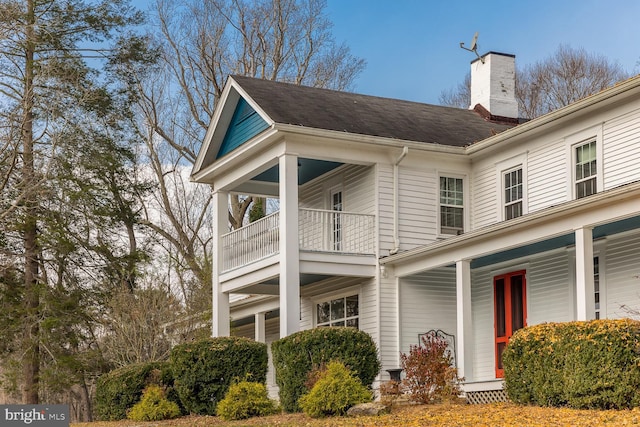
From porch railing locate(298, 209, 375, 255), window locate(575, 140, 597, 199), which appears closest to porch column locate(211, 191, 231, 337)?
porch railing locate(298, 209, 375, 255)

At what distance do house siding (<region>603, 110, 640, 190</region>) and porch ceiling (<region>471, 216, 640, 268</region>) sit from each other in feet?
3.93

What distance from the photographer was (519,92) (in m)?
46.0

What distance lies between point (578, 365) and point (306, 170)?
11.8m

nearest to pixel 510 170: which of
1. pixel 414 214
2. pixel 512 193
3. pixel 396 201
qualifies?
pixel 512 193

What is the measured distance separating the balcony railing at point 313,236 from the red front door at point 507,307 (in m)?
3.01

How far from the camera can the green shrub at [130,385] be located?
21.9 m

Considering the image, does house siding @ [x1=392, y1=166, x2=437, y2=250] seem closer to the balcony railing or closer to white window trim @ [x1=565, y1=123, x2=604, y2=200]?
the balcony railing

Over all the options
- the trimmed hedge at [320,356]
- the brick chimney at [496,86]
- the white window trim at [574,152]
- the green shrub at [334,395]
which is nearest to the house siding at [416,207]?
the white window trim at [574,152]

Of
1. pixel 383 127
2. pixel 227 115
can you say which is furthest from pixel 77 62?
pixel 383 127

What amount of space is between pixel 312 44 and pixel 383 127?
A: 2023 centimetres

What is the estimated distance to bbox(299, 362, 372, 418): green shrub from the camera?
16.4m

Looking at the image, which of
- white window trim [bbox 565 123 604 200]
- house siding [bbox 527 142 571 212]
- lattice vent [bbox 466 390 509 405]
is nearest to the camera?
lattice vent [bbox 466 390 509 405]

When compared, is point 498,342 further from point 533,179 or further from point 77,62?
point 77,62

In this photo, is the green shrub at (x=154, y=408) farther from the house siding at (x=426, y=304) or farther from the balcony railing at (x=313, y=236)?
the house siding at (x=426, y=304)
